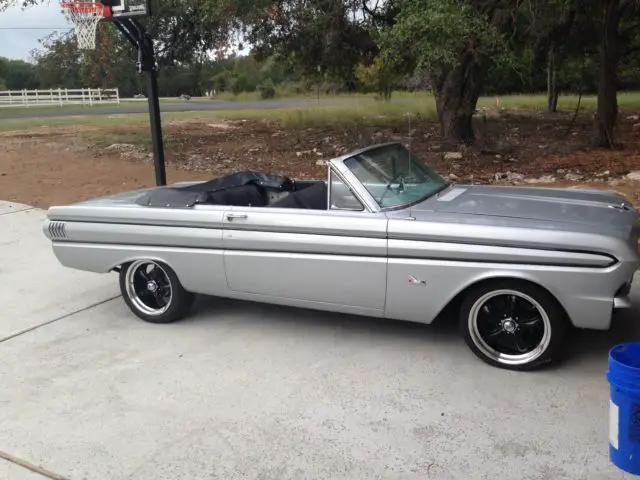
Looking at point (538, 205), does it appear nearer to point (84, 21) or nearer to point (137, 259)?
point (137, 259)

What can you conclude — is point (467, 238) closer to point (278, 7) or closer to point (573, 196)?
point (573, 196)

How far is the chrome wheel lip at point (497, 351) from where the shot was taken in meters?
4.05

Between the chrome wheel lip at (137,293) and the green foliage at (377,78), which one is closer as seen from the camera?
the chrome wheel lip at (137,293)

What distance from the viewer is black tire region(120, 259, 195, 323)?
5.29m

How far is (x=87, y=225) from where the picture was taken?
5.38 m

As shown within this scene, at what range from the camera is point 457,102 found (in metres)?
14.3

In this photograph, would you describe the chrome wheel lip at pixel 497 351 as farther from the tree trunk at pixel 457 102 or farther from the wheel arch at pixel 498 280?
the tree trunk at pixel 457 102

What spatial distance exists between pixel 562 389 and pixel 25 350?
375cm

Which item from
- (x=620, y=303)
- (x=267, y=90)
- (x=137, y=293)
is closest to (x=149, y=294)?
(x=137, y=293)

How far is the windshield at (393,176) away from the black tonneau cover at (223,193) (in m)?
1.01

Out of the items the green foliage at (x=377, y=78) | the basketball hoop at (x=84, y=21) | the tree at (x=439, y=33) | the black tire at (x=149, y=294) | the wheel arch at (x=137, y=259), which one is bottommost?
the black tire at (x=149, y=294)

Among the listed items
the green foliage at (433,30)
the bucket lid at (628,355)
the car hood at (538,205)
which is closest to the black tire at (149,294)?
the car hood at (538,205)

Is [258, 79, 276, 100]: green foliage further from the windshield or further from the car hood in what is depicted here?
the car hood

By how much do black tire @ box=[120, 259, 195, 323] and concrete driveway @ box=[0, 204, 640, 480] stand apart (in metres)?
0.10
